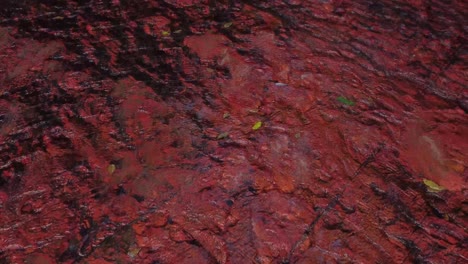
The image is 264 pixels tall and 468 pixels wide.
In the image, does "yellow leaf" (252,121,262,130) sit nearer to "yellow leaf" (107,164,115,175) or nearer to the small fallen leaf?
the small fallen leaf

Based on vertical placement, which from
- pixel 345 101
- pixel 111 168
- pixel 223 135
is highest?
pixel 345 101

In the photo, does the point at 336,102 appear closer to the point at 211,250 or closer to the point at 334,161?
the point at 334,161

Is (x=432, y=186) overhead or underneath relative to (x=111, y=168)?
overhead

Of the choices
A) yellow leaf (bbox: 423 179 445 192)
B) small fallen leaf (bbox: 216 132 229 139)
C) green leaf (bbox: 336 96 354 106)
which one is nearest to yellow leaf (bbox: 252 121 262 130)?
small fallen leaf (bbox: 216 132 229 139)

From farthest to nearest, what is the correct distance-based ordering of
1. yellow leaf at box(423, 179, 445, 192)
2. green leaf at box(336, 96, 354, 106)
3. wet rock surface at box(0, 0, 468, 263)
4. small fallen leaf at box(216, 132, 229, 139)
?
green leaf at box(336, 96, 354, 106) → small fallen leaf at box(216, 132, 229, 139) → yellow leaf at box(423, 179, 445, 192) → wet rock surface at box(0, 0, 468, 263)

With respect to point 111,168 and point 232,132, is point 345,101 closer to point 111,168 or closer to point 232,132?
point 232,132

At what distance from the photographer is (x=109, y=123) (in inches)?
98.1

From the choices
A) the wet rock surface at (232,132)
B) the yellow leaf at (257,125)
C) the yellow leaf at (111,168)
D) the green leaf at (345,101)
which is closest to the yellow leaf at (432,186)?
the wet rock surface at (232,132)

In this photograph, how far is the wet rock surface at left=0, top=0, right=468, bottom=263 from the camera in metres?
2.06

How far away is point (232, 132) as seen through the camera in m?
2.47

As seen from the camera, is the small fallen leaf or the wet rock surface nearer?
the wet rock surface

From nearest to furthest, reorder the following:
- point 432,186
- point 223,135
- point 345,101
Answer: point 432,186, point 223,135, point 345,101

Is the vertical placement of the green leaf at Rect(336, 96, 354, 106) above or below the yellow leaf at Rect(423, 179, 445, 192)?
above

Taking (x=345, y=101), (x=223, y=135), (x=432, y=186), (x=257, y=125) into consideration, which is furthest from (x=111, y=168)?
(x=432, y=186)
